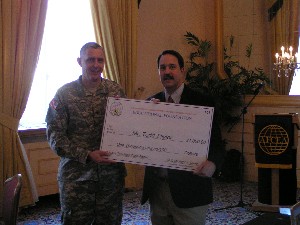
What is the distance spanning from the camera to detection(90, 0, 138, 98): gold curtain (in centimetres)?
522

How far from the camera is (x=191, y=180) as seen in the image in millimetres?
2227

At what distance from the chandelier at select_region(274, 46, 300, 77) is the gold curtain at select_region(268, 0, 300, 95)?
0.06 m

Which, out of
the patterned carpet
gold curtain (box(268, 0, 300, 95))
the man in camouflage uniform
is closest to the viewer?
the man in camouflage uniform

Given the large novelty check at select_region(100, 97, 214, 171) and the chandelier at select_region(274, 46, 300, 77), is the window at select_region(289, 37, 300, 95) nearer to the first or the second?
the chandelier at select_region(274, 46, 300, 77)

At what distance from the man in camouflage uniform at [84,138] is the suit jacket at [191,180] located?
0.84 ft

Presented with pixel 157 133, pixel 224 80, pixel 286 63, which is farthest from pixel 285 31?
pixel 157 133

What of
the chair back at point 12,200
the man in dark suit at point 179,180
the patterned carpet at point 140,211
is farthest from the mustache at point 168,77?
the patterned carpet at point 140,211

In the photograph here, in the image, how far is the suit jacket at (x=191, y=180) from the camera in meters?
2.18

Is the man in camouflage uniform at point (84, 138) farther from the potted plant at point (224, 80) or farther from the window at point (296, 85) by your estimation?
the window at point (296, 85)

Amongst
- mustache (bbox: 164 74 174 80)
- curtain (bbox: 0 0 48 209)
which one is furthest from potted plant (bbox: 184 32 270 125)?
mustache (bbox: 164 74 174 80)

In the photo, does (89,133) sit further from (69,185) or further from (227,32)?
(227,32)

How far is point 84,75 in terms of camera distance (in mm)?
2377

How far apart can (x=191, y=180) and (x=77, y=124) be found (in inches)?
27.2

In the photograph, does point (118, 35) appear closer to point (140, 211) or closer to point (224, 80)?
point (224, 80)
